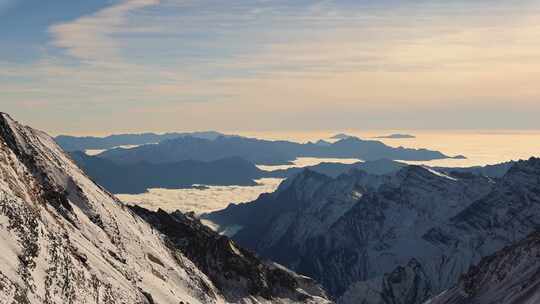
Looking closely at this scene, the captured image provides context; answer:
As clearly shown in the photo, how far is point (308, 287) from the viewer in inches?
7746

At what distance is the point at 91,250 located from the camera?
3472 inches

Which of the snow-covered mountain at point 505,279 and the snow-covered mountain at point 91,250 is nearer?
the snow-covered mountain at point 91,250

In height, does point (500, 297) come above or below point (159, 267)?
below

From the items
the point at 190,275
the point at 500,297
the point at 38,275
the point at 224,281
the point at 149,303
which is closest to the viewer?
the point at 38,275

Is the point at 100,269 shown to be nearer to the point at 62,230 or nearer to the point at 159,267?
the point at 62,230

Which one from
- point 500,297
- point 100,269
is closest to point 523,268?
point 500,297

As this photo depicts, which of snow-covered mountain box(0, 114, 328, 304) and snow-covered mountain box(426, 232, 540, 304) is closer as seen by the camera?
snow-covered mountain box(0, 114, 328, 304)

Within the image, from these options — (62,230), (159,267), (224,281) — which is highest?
(62,230)

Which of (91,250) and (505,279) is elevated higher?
(91,250)

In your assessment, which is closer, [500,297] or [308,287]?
[500,297]

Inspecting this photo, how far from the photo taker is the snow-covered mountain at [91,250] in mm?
62969

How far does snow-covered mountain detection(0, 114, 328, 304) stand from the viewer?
207ft

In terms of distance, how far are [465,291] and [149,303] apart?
10463 centimetres

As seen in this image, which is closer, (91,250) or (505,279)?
(91,250)
